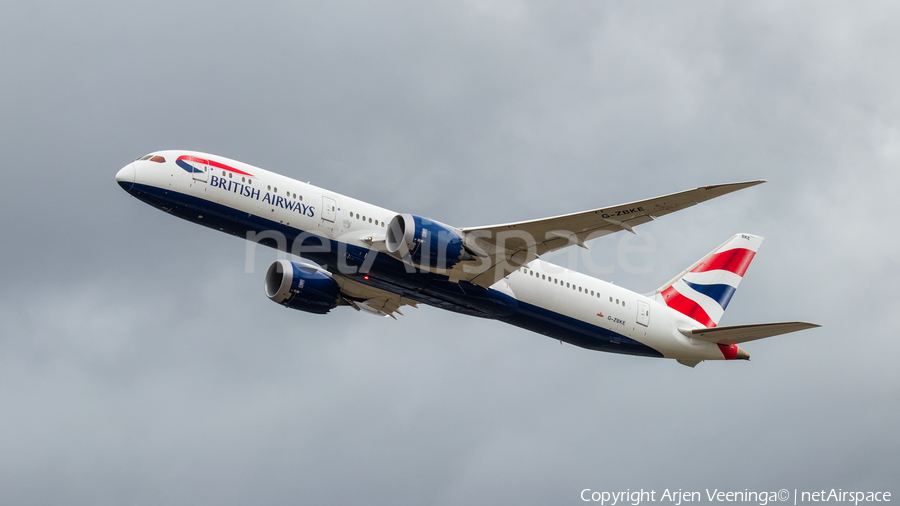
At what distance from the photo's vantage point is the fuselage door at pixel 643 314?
41812mm

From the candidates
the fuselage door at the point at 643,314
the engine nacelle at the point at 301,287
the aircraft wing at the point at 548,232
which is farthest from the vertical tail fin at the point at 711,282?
the engine nacelle at the point at 301,287

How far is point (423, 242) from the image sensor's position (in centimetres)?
3391

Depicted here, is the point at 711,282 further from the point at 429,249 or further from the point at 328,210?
the point at 328,210

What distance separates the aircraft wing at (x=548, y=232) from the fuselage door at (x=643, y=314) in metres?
8.30

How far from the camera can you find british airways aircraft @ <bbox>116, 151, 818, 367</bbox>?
33844 millimetres

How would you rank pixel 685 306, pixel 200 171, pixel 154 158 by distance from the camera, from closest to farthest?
pixel 200 171, pixel 154 158, pixel 685 306

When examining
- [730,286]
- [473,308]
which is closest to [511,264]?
[473,308]

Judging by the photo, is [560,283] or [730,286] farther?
[730,286]

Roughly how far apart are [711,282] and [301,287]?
21516mm

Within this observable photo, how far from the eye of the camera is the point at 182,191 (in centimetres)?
3381

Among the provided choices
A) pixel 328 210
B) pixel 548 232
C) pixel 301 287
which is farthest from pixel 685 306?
pixel 328 210

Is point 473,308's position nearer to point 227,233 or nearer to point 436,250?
point 436,250

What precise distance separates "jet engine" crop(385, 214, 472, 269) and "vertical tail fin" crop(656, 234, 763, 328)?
15.1 metres

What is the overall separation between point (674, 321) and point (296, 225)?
1941 cm
